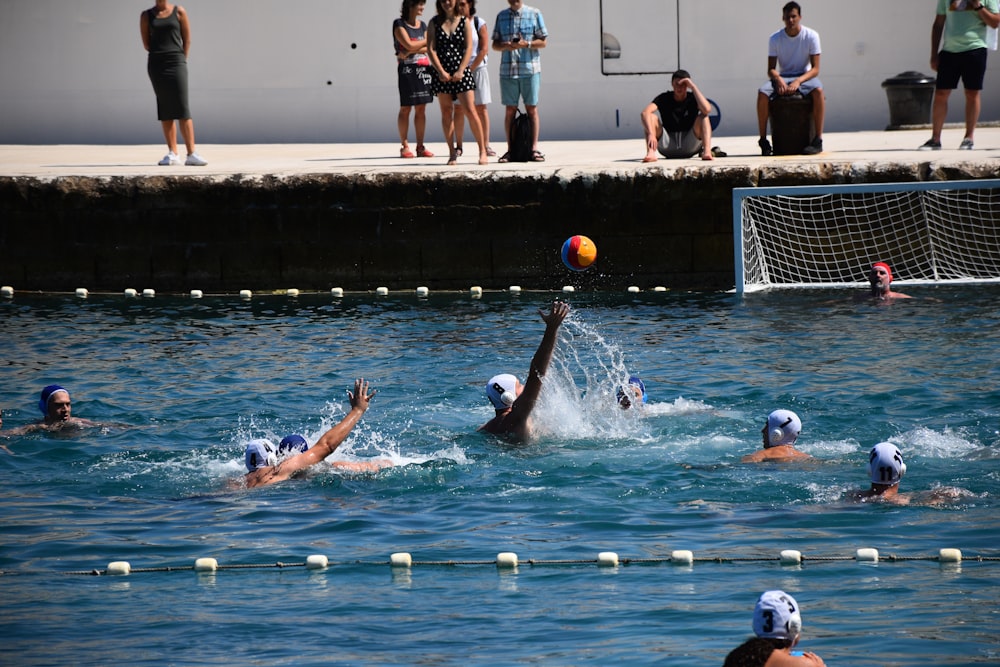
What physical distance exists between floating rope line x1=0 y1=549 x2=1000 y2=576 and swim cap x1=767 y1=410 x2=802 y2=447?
186cm

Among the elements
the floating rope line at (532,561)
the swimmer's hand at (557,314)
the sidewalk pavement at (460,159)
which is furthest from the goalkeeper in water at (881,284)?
the floating rope line at (532,561)

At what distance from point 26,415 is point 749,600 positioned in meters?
6.96

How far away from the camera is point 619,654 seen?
665 cm

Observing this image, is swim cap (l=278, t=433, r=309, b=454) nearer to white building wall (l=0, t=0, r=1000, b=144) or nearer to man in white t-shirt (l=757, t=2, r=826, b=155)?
man in white t-shirt (l=757, t=2, r=826, b=155)

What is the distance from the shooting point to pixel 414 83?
1800 cm

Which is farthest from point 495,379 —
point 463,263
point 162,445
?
point 463,263

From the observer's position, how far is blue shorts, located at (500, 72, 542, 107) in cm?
1733

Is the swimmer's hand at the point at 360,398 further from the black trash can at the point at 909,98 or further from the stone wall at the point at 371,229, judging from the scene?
the black trash can at the point at 909,98

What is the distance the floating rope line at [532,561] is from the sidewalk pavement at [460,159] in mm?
8897

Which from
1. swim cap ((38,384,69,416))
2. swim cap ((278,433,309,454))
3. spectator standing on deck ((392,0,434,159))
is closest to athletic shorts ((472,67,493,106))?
spectator standing on deck ((392,0,434,159))

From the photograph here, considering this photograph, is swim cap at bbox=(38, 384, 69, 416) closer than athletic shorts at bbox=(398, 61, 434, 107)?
Yes

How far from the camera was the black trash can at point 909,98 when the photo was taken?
20.9m

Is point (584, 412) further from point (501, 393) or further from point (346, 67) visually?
point (346, 67)

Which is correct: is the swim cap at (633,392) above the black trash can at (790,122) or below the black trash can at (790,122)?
below
